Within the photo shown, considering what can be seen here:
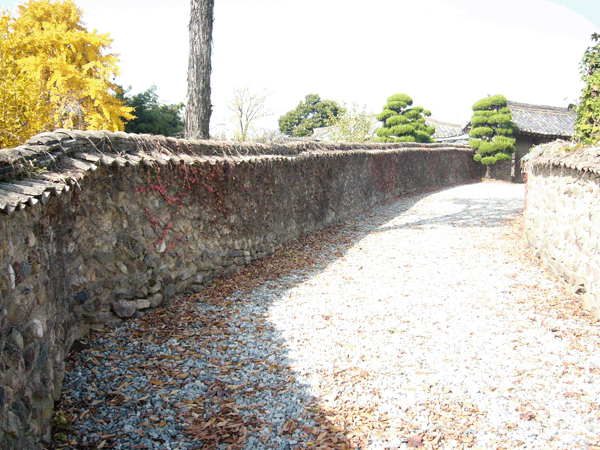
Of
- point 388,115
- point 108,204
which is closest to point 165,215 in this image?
point 108,204

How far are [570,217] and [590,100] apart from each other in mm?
1764

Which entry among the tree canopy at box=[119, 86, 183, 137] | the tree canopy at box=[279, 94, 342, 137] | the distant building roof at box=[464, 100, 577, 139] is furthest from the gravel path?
the tree canopy at box=[279, 94, 342, 137]

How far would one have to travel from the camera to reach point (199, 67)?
8141mm

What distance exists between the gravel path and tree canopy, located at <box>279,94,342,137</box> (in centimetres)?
3494

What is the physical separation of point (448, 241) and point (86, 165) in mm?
7413

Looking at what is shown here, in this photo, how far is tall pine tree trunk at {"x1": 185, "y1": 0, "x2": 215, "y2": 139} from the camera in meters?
8.14

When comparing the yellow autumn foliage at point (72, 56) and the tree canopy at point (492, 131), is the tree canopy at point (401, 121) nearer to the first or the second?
the tree canopy at point (492, 131)

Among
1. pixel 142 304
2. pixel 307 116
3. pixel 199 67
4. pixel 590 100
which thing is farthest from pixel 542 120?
pixel 142 304

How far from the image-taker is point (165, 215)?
5.35 m

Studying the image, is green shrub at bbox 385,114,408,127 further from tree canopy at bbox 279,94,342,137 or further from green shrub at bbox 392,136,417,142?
tree canopy at bbox 279,94,342,137

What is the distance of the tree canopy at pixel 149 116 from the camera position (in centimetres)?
2067

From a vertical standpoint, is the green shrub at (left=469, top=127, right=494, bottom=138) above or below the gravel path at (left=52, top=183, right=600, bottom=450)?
above

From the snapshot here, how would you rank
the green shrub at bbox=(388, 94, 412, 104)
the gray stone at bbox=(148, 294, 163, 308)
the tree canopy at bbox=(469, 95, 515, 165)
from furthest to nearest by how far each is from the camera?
the green shrub at bbox=(388, 94, 412, 104) < the tree canopy at bbox=(469, 95, 515, 165) < the gray stone at bbox=(148, 294, 163, 308)

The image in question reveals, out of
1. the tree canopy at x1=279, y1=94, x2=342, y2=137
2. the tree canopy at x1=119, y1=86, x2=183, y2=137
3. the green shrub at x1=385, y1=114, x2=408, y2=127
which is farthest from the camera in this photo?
the tree canopy at x1=279, y1=94, x2=342, y2=137
